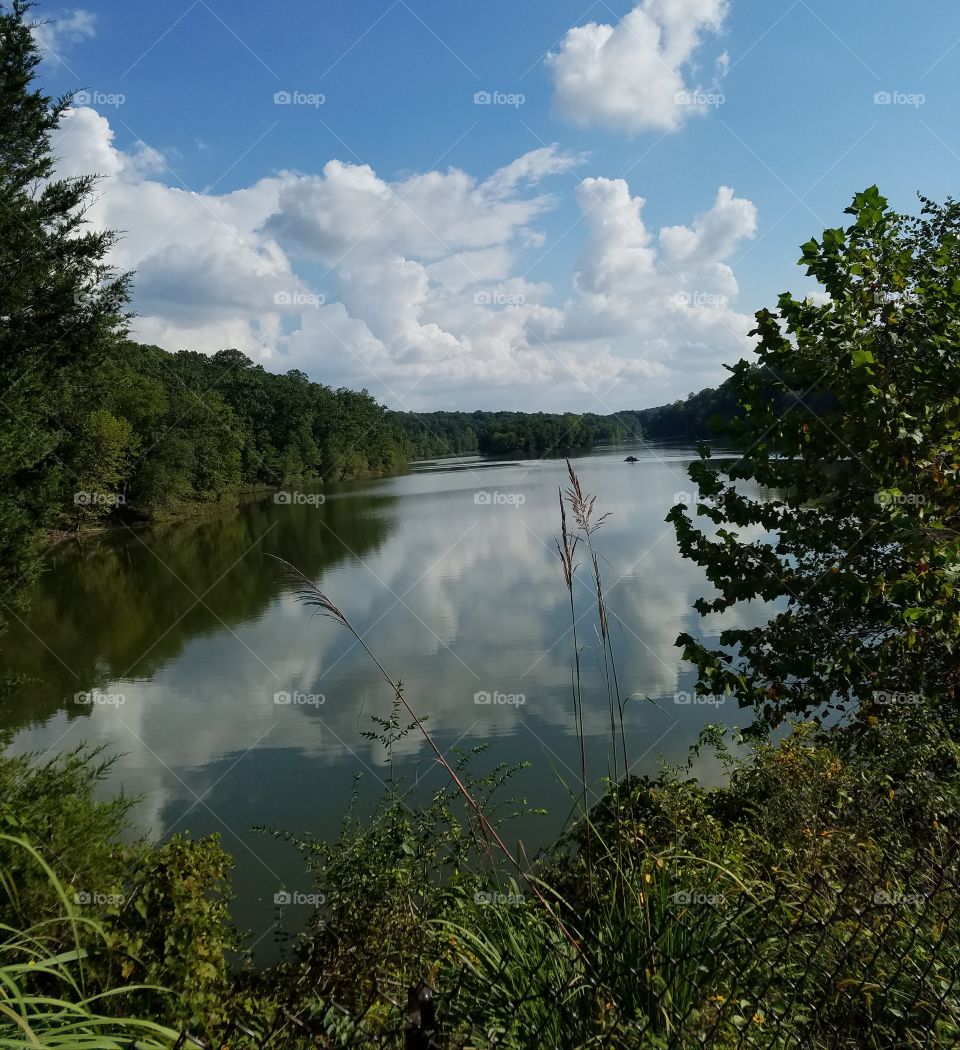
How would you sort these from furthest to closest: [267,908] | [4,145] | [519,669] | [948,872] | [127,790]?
[4,145] < [519,669] < [127,790] < [267,908] < [948,872]

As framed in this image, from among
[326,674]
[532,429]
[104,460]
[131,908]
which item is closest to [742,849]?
[131,908]

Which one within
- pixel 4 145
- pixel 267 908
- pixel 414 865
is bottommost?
pixel 267 908

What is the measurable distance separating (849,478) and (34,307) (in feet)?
46.3

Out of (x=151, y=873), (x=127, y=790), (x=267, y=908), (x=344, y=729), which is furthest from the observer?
(x=344, y=729)

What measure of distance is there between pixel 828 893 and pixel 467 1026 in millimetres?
1210

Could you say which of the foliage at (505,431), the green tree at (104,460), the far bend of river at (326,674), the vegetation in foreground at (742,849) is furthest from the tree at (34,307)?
the foliage at (505,431)

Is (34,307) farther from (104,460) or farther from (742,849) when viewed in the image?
(104,460)

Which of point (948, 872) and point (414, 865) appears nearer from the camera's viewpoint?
point (948, 872)

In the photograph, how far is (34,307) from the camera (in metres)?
13.5

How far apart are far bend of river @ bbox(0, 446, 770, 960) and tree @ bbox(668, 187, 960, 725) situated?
1.40 meters

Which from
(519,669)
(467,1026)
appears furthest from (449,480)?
(467,1026)

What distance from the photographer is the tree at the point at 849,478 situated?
13.6 feet

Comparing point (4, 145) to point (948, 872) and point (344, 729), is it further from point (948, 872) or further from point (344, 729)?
point (948, 872)

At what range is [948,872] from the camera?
2.15 meters
